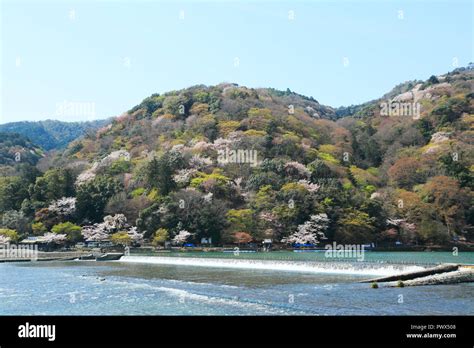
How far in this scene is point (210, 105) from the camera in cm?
9288

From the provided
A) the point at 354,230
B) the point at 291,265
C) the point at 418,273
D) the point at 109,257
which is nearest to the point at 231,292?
the point at 418,273

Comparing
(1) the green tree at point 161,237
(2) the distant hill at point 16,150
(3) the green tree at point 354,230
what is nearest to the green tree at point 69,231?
(1) the green tree at point 161,237

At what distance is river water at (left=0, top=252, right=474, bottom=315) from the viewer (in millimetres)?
21380

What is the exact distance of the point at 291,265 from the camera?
38188 millimetres

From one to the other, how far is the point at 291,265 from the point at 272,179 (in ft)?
92.6

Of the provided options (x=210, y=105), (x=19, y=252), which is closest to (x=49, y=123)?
(x=210, y=105)

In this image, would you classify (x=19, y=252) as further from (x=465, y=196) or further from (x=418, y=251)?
(x=465, y=196)

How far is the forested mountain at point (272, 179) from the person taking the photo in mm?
59844

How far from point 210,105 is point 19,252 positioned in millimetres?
45507

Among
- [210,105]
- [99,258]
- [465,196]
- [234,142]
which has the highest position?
[210,105]

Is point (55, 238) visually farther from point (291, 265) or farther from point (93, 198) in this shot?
point (291, 265)

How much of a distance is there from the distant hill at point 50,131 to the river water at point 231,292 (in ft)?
364

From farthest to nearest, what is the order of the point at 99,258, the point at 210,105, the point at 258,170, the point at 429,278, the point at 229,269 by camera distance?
1. the point at 210,105
2. the point at 258,170
3. the point at 99,258
4. the point at 229,269
5. the point at 429,278

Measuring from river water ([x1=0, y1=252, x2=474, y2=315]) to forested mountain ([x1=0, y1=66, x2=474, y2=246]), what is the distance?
2097 centimetres
